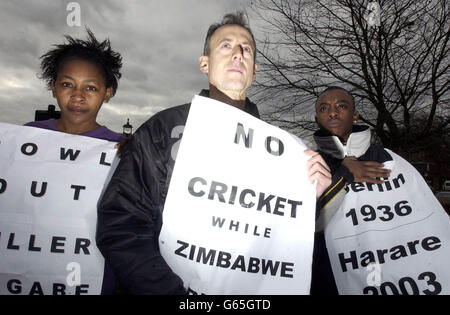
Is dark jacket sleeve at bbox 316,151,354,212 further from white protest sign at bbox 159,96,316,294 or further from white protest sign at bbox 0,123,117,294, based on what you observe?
white protest sign at bbox 0,123,117,294

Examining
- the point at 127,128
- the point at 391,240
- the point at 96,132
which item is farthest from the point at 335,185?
the point at 127,128

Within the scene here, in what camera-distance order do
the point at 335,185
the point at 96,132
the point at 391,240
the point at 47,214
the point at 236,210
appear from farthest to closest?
the point at 391,240 < the point at 96,132 < the point at 335,185 < the point at 47,214 < the point at 236,210

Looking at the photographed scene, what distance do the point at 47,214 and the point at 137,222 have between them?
70 cm

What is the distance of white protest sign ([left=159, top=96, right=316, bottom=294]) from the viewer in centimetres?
140

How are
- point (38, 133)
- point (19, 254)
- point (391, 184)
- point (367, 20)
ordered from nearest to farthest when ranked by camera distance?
1. point (19, 254)
2. point (38, 133)
3. point (391, 184)
4. point (367, 20)

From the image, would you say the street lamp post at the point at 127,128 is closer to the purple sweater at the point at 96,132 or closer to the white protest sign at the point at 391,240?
the purple sweater at the point at 96,132

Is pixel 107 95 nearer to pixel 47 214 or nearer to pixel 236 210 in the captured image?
pixel 47 214

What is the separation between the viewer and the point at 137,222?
4.43 ft

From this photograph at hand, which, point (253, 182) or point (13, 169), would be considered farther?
point (13, 169)
